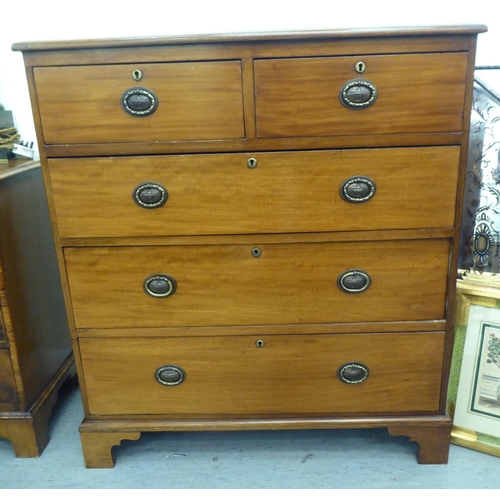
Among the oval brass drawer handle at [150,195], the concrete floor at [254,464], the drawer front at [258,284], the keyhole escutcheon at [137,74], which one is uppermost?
the keyhole escutcheon at [137,74]

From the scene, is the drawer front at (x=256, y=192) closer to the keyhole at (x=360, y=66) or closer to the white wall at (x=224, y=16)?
the keyhole at (x=360, y=66)

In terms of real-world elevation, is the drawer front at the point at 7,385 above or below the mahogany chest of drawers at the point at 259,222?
below

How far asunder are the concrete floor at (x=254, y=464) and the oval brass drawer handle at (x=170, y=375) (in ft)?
0.97

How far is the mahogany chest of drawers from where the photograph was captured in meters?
1.07

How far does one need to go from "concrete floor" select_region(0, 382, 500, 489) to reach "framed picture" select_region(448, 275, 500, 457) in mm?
64

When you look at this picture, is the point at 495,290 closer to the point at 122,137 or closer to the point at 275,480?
the point at 275,480

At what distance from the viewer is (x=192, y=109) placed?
3.60ft

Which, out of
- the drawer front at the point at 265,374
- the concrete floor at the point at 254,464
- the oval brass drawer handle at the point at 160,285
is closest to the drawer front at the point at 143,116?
the oval brass drawer handle at the point at 160,285

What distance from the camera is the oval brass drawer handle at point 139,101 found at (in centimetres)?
108

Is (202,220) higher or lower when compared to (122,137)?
lower

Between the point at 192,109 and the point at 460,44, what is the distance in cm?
62

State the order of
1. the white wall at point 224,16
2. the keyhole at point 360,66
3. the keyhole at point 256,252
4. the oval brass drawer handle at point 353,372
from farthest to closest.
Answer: the white wall at point 224,16
the oval brass drawer handle at point 353,372
the keyhole at point 256,252
the keyhole at point 360,66

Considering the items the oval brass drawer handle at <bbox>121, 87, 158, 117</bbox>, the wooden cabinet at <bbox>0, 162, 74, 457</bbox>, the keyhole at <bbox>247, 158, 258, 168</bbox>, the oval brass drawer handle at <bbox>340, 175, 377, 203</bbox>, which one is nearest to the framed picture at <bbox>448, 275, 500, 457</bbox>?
the oval brass drawer handle at <bbox>340, 175, 377, 203</bbox>

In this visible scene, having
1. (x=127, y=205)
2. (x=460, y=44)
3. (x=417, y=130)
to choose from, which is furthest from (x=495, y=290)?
(x=127, y=205)
